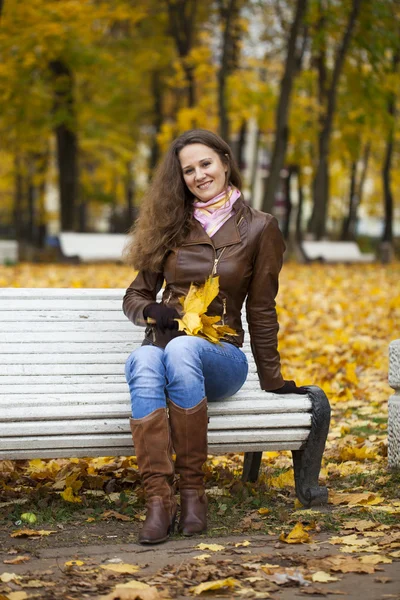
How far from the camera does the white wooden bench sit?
4008 mm

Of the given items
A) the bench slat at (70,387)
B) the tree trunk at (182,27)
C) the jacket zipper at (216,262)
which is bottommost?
the bench slat at (70,387)

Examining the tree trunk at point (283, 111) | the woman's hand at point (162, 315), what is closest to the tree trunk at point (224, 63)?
the tree trunk at point (283, 111)

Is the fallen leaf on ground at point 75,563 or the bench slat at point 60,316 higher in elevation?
the bench slat at point 60,316

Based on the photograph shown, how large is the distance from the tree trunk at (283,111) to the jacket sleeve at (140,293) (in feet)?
48.4

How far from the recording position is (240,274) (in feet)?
14.1

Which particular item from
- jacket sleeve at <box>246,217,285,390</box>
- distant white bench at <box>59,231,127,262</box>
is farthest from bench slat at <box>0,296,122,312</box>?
distant white bench at <box>59,231,127,262</box>

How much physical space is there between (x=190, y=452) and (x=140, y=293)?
848 mm

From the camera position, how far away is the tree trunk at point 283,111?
18.5 metres

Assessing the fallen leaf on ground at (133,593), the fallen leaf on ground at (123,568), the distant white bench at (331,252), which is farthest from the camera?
the distant white bench at (331,252)

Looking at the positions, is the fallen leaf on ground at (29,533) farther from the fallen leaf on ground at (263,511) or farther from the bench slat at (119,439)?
the fallen leaf on ground at (263,511)

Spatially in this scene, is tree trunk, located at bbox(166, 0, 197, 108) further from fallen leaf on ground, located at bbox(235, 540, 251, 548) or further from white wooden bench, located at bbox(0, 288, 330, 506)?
fallen leaf on ground, located at bbox(235, 540, 251, 548)

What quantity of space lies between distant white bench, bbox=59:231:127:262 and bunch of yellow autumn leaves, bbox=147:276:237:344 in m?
16.6

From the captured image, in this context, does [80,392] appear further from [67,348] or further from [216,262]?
[216,262]

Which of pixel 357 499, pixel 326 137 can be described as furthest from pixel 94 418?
pixel 326 137
